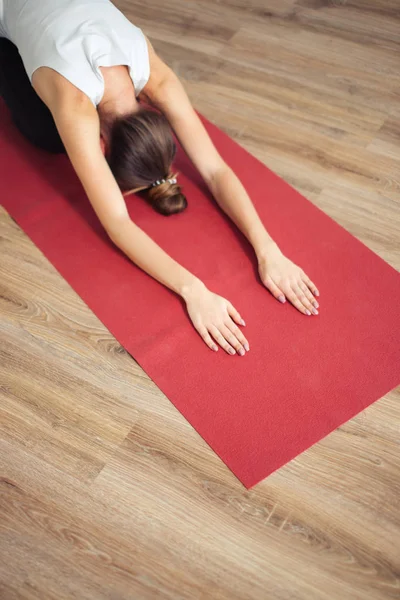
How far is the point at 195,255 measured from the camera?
6.68ft

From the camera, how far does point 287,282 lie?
6.19ft

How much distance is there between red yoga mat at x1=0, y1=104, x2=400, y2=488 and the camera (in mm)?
1658

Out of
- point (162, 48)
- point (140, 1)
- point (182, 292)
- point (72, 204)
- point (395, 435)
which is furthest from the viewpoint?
point (140, 1)

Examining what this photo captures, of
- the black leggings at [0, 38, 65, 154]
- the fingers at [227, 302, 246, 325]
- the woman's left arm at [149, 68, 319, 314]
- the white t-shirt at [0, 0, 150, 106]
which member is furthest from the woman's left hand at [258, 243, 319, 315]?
the black leggings at [0, 38, 65, 154]

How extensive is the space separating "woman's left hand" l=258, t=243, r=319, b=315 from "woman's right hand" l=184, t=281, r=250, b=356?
0.16 meters

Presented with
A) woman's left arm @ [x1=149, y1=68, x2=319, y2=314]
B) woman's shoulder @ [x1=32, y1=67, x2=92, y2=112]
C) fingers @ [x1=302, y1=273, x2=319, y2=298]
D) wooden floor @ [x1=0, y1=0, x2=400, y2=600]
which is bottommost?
wooden floor @ [x1=0, y1=0, x2=400, y2=600]

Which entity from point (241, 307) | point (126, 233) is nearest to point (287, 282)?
point (241, 307)

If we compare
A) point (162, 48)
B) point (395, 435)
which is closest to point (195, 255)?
point (395, 435)

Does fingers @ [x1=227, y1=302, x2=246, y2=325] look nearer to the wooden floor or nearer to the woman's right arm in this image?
the woman's right arm

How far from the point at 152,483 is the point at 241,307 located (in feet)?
1.99

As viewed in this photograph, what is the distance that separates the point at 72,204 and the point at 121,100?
46 cm

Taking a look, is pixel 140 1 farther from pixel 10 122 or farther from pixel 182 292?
pixel 182 292

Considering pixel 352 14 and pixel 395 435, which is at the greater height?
pixel 352 14

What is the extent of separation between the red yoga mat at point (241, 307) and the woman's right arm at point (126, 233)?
0.19 feet
